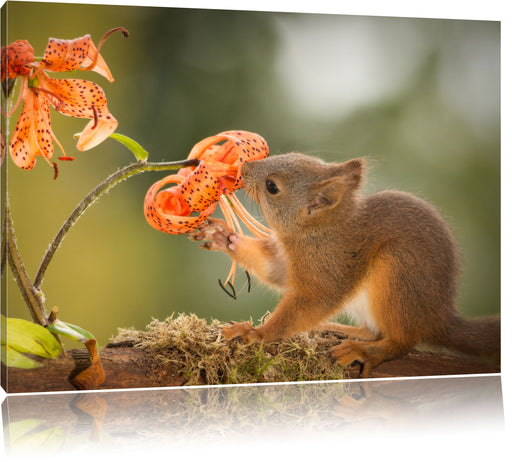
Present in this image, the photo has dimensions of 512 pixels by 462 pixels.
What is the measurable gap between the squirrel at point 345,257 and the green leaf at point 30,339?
1140mm

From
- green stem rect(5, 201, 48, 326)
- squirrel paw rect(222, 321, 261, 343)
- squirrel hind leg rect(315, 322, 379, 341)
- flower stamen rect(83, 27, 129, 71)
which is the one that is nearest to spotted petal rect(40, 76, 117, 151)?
flower stamen rect(83, 27, 129, 71)

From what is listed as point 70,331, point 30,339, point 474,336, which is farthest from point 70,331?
point 474,336

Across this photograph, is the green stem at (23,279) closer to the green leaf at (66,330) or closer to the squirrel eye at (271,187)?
the green leaf at (66,330)

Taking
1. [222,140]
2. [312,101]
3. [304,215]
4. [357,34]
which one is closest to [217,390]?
[304,215]

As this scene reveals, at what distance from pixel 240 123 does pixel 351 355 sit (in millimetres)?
1794

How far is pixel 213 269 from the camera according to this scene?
510 centimetres

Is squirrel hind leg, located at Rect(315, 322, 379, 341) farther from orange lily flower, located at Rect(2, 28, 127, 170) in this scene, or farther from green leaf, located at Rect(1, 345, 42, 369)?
orange lily flower, located at Rect(2, 28, 127, 170)

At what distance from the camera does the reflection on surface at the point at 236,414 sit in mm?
3646

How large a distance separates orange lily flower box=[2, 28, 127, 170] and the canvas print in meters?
0.01

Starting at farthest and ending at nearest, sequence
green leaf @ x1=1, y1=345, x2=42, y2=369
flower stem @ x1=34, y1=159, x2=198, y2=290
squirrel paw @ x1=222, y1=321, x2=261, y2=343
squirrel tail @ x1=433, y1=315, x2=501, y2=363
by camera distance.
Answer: squirrel tail @ x1=433, y1=315, x2=501, y2=363, squirrel paw @ x1=222, y1=321, x2=261, y2=343, flower stem @ x1=34, y1=159, x2=198, y2=290, green leaf @ x1=1, y1=345, x2=42, y2=369

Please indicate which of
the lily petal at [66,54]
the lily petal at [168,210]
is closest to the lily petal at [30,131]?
the lily petal at [66,54]

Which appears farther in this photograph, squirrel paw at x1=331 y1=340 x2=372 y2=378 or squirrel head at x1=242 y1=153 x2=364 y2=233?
squirrel paw at x1=331 y1=340 x2=372 y2=378

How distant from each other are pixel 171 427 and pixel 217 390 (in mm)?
969

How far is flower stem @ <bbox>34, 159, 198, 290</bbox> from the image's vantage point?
15.6 feet
